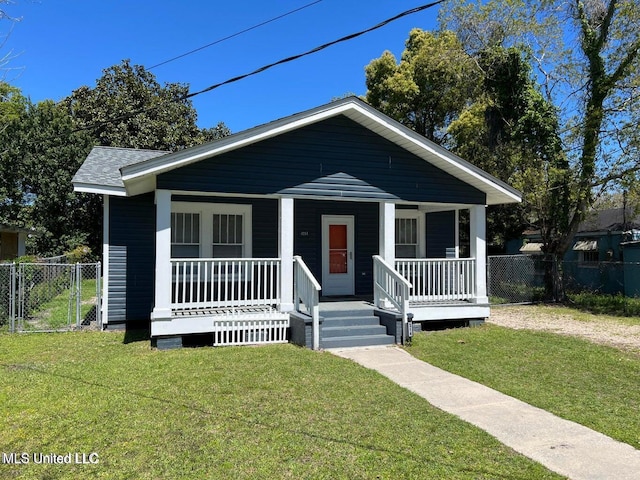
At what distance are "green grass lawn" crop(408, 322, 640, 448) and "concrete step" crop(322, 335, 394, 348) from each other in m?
0.54

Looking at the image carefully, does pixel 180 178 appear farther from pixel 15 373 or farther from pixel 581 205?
pixel 581 205

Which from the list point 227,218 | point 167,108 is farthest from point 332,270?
point 167,108

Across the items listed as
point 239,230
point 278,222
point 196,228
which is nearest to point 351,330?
point 278,222

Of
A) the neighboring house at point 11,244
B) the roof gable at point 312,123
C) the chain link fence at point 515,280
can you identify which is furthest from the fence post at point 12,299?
the chain link fence at point 515,280

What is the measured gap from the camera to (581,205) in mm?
15969

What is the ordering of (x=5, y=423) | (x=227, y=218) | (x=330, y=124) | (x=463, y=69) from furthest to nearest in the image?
(x=463, y=69)
(x=227, y=218)
(x=330, y=124)
(x=5, y=423)

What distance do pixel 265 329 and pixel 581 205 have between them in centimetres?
1299

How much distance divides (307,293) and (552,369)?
169 inches

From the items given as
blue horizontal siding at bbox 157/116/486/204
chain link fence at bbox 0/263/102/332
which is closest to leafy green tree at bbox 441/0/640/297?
blue horizontal siding at bbox 157/116/486/204

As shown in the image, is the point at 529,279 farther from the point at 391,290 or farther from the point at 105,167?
the point at 105,167

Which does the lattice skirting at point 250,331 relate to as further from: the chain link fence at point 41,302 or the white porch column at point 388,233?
the chain link fence at point 41,302

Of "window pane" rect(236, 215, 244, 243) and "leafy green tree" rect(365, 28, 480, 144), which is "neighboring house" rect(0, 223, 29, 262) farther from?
"leafy green tree" rect(365, 28, 480, 144)

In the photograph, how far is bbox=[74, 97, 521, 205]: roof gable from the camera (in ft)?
26.5

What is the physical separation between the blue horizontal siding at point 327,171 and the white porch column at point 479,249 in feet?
1.55
